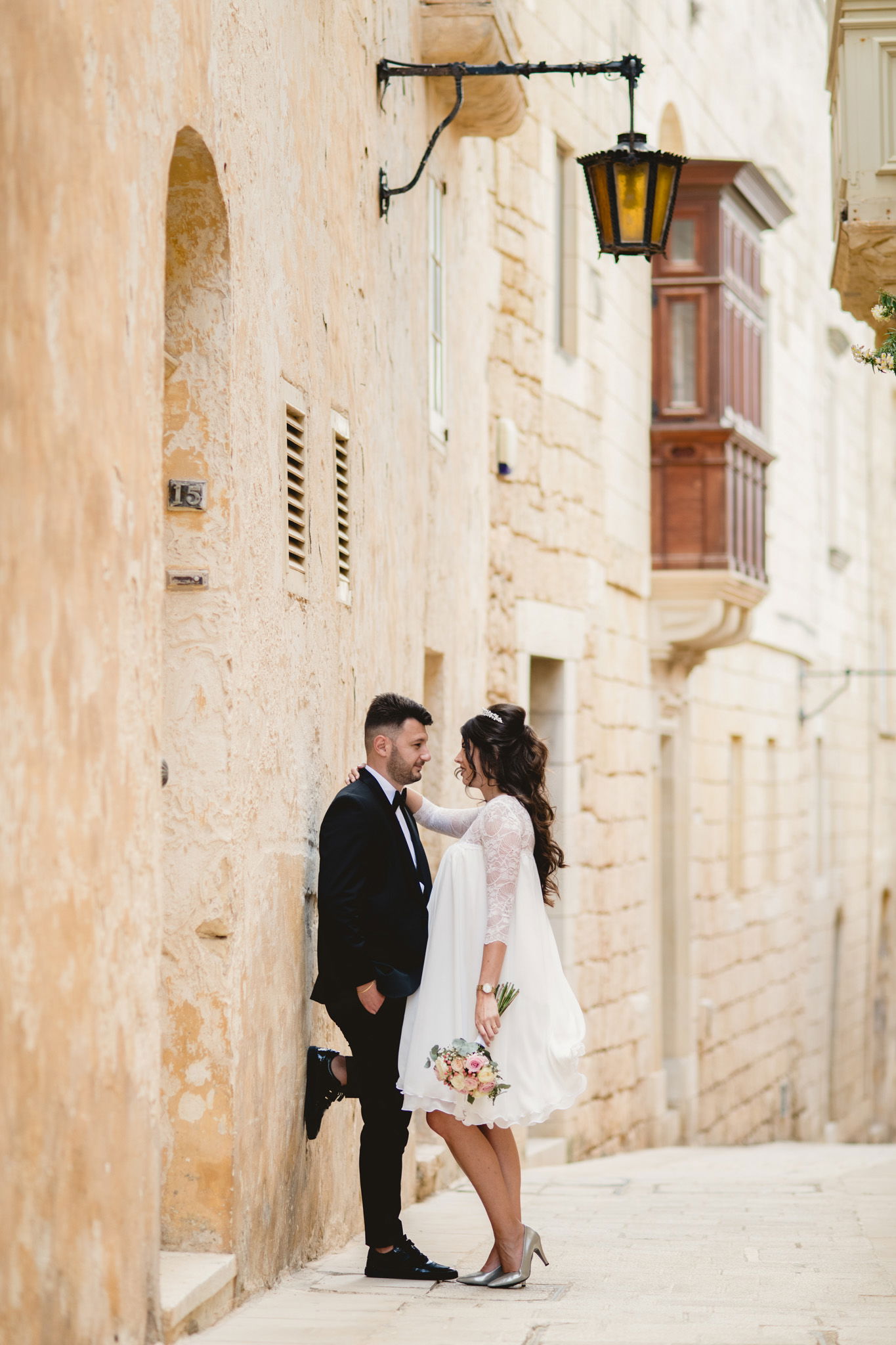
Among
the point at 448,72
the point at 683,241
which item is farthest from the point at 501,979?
the point at 683,241

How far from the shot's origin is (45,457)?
4109 mm

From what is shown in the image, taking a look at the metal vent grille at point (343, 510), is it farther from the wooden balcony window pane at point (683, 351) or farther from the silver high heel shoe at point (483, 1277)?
the wooden balcony window pane at point (683, 351)

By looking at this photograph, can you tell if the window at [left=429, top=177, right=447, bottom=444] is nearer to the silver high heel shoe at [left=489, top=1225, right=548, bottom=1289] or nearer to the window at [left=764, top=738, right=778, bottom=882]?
the silver high heel shoe at [left=489, top=1225, right=548, bottom=1289]

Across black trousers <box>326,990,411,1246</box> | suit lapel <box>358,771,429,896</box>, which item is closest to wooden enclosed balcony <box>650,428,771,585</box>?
suit lapel <box>358,771,429,896</box>

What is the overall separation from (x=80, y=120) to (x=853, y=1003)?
20.6 metres

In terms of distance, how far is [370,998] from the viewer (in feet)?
19.4

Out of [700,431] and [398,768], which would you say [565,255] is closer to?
[700,431]

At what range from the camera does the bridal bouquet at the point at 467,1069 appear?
563 centimetres

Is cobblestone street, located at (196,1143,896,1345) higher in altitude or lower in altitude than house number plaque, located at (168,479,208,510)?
lower

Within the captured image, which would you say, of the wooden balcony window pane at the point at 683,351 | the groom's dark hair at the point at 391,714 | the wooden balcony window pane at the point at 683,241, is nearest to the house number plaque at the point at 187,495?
the groom's dark hair at the point at 391,714

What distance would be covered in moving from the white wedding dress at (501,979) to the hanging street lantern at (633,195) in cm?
285

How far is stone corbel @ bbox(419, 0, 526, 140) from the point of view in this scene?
8914 mm

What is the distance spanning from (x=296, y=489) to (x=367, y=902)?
1.36 m

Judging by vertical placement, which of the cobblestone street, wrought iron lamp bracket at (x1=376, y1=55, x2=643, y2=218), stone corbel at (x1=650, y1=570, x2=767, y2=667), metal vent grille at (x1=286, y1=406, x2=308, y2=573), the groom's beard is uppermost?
wrought iron lamp bracket at (x1=376, y1=55, x2=643, y2=218)
